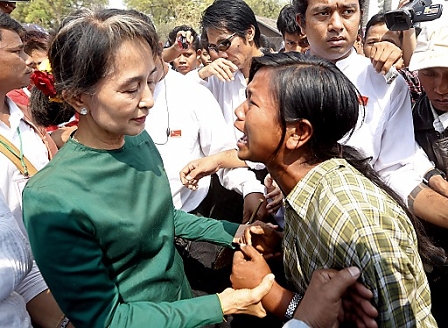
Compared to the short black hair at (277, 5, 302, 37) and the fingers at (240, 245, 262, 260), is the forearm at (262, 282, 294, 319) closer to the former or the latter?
the fingers at (240, 245, 262, 260)

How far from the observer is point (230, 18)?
2.96 metres

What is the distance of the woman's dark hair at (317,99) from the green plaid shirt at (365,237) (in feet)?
0.39

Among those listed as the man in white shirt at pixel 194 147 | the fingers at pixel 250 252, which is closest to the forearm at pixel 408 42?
the man in white shirt at pixel 194 147

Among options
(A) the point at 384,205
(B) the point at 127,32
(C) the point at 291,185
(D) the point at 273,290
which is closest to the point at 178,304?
(D) the point at 273,290

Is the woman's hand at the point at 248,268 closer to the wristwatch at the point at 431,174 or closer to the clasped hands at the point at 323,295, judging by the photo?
the clasped hands at the point at 323,295

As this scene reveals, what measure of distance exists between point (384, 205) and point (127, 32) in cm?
100

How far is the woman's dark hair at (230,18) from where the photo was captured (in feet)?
9.70

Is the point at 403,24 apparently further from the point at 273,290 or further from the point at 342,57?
the point at 273,290

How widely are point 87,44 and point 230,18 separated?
6.52 ft

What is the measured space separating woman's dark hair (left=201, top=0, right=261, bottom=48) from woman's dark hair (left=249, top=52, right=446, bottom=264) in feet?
4.97

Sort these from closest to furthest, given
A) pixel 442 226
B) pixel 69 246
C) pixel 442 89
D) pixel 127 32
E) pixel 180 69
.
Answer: pixel 69 246 → pixel 127 32 → pixel 442 226 → pixel 442 89 → pixel 180 69

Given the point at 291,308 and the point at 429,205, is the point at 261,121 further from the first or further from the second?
the point at 429,205

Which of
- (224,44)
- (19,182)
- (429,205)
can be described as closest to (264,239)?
(429,205)

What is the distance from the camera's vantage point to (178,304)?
128cm
